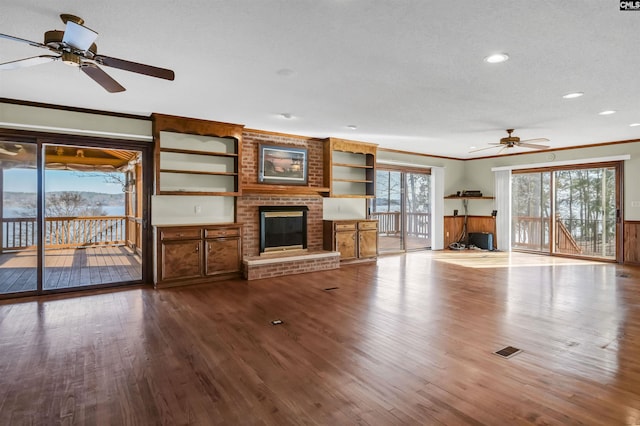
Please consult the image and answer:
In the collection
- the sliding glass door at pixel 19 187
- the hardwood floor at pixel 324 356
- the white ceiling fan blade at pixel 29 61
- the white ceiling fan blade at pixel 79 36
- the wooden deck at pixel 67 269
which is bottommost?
the hardwood floor at pixel 324 356

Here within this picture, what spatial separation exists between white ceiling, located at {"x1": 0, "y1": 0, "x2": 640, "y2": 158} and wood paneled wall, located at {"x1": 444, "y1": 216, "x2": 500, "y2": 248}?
420cm

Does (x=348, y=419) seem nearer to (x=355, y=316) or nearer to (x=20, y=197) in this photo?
(x=355, y=316)

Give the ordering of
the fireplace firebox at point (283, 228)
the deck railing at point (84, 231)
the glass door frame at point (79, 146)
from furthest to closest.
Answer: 1. the deck railing at point (84, 231)
2. the fireplace firebox at point (283, 228)
3. the glass door frame at point (79, 146)

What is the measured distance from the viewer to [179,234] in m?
5.15

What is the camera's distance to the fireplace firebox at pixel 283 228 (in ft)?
20.2

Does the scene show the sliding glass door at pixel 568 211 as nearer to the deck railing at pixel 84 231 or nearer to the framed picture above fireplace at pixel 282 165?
the framed picture above fireplace at pixel 282 165

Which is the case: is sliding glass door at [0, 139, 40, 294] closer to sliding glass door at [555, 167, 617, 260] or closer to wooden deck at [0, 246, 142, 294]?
wooden deck at [0, 246, 142, 294]

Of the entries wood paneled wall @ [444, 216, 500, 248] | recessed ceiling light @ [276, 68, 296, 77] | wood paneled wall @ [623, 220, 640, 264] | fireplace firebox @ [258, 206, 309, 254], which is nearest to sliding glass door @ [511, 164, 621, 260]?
wood paneled wall @ [623, 220, 640, 264]

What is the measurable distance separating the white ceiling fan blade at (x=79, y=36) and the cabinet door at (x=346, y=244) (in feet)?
16.8

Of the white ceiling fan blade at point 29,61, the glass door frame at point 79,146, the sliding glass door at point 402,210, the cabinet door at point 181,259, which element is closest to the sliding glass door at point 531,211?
the sliding glass door at point 402,210

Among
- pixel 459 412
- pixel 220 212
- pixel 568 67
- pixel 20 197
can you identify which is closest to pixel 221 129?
pixel 220 212

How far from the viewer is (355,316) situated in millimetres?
3785

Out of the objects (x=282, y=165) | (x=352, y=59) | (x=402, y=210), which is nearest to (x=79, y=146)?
(x=282, y=165)

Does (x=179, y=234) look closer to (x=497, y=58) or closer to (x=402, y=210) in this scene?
(x=497, y=58)
